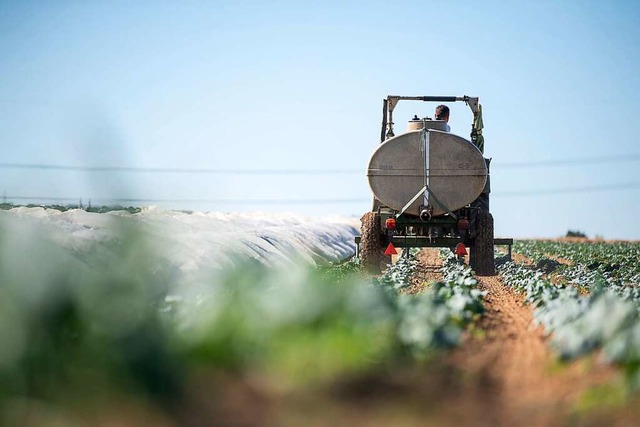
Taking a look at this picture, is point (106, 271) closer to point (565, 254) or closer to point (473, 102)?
point (473, 102)

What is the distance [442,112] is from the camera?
547 inches

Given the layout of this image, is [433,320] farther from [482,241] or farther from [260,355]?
[482,241]

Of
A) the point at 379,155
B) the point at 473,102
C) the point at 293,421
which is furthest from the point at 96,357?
the point at 473,102

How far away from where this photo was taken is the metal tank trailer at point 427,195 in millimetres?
12797

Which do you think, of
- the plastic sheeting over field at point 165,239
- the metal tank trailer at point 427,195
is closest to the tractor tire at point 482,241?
the metal tank trailer at point 427,195

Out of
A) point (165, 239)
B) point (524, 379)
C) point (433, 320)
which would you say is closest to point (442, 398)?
point (524, 379)

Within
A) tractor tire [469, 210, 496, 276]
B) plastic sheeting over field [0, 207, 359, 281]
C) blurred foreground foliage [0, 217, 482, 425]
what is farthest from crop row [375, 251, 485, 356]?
tractor tire [469, 210, 496, 276]

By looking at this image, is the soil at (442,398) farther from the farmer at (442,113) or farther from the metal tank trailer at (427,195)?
the farmer at (442,113)

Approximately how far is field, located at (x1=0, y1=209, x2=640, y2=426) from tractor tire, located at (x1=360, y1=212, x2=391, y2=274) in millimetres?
7211

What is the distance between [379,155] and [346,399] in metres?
9.00

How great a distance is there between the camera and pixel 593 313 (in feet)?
18.1

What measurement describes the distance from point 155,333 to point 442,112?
10456mm

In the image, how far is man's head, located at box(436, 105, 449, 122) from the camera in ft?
45.5

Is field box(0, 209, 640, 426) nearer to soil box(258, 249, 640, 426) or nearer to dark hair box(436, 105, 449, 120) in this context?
soil box(258, 249, 640, 426)
